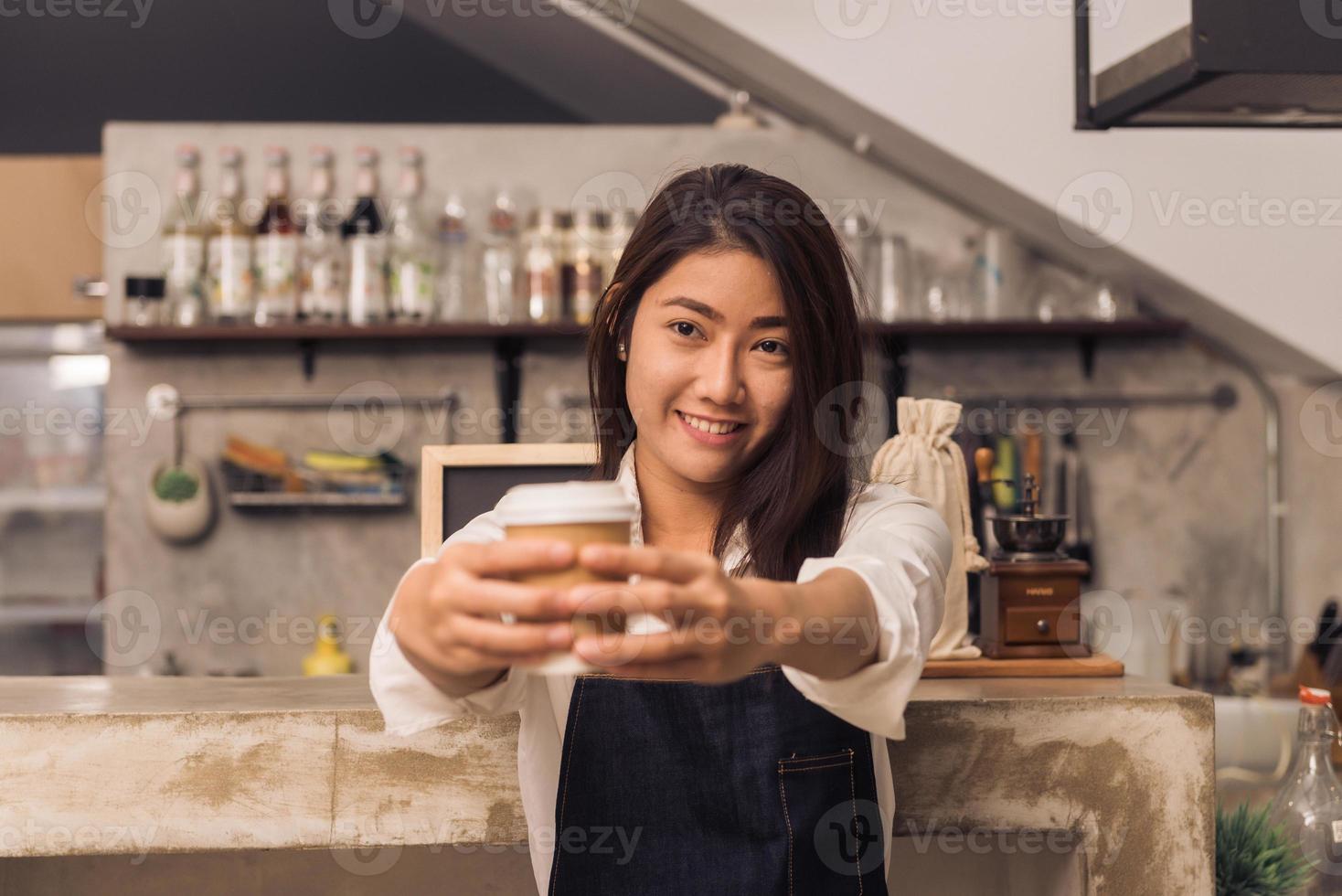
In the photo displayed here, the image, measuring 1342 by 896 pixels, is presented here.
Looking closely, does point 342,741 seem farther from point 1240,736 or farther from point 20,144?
point 20,144

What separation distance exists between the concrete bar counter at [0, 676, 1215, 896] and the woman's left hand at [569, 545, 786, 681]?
24.5 inches

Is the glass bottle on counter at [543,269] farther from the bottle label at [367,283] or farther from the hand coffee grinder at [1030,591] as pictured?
the hand coffee grinder at [1030,591]

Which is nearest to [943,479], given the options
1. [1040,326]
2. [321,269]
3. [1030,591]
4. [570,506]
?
[1030,591]

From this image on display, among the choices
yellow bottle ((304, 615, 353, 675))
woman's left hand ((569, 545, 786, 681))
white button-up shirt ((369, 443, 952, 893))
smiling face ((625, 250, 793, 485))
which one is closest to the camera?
woman's left hand ((569, 545, 786, 681))

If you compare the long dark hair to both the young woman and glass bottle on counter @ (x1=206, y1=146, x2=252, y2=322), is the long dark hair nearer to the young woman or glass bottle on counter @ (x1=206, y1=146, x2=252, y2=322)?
the young woman

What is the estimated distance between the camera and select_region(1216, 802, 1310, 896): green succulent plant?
4.56 feet

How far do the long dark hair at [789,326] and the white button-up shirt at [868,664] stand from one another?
31mm

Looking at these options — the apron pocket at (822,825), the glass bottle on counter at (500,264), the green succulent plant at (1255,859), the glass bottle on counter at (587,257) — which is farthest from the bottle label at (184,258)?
the green succulent plant at (1255,859)

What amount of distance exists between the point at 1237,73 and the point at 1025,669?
825 mm

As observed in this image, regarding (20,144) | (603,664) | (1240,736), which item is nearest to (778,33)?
(1240,736)

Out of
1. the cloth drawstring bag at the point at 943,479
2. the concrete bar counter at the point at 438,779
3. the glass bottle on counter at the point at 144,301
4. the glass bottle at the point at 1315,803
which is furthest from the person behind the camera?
the glass bottle on counter at the point at 144,301

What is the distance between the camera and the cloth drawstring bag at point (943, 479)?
5.11 feet

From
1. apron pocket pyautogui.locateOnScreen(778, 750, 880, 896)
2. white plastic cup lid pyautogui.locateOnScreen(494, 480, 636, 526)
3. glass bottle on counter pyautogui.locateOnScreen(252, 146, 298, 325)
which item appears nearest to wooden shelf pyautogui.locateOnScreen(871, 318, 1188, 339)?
glass bottle on counter pyautogui.locateOnScreen(252, 146, 298, 325)

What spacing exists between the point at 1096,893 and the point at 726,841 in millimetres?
495
